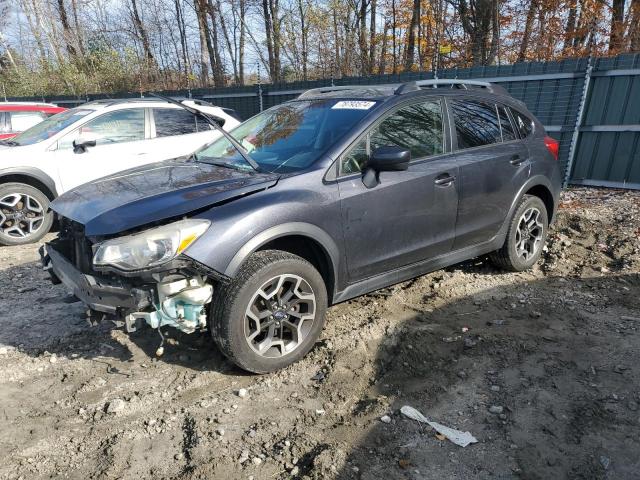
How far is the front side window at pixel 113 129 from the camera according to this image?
6.23m

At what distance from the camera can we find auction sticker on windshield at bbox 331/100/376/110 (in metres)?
3.48

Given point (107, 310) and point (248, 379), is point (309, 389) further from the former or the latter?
point (107, 310)

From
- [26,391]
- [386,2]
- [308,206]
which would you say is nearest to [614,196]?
[308,206]

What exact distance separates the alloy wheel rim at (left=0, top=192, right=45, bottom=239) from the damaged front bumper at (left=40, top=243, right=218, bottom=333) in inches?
157

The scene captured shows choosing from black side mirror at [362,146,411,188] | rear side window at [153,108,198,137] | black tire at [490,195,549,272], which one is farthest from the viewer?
rear side window at [153,108,198,137]

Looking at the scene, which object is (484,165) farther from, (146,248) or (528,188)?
(146,248)

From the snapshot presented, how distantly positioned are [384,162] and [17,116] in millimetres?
8360

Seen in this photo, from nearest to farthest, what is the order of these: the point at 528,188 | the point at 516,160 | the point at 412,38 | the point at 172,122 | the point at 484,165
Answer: the point at 484,165
the point at 516,160
the point at 528,188
the point at 172,122
the point at 412,38

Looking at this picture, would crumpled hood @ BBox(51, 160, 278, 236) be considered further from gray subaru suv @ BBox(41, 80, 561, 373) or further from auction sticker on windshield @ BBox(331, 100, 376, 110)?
auction sticker on windshield @ BBox(331, 100, 376, 110)

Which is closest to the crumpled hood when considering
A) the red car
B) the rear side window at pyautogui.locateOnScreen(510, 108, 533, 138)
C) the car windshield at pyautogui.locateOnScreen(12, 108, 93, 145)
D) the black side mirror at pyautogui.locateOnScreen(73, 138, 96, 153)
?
the rear side window at pyautogui.locateOnScreen(510, 108, 533, 138)

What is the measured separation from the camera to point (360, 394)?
9.41 feet

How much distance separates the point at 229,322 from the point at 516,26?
1799 centimetres

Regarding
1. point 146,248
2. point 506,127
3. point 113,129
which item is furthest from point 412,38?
point 146,248

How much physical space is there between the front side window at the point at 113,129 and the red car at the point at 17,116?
9.26 ft
